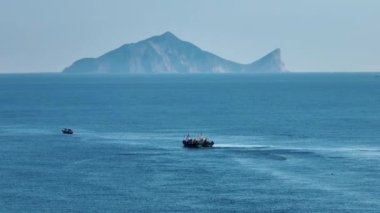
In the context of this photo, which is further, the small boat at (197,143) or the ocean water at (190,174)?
the small boat at (197,143)

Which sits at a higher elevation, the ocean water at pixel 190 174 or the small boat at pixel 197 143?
the small boat at pixel 197 143

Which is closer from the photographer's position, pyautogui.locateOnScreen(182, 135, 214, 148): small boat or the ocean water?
the ocean water

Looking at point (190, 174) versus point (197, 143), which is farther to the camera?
point (197, 143)

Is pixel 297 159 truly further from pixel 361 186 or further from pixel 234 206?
pixel 234 206

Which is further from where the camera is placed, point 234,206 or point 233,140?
point 233,140

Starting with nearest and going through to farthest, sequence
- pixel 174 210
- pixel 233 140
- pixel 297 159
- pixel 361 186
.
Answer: pixel 174 210
pixel 361 186
pixel 297 159
pixel 233 140

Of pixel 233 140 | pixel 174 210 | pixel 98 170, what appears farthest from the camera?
pixel 233 140

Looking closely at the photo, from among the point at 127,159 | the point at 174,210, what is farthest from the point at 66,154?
the point at 174,210

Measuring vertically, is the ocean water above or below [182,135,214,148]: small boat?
below

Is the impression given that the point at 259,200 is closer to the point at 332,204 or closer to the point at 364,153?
the point at 332,204

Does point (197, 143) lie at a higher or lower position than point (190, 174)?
higher
